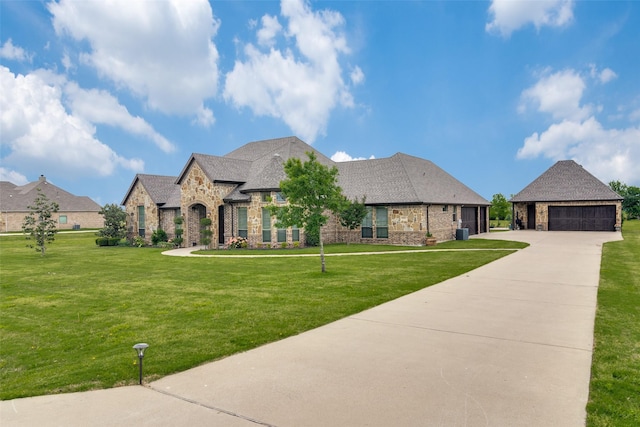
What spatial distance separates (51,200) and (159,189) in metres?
41.1

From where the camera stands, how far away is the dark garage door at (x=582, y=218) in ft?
122

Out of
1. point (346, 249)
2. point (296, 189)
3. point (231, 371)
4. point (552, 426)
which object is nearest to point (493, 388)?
point (552, 426)

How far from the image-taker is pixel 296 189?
49.0ft

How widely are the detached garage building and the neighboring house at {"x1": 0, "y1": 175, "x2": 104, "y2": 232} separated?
60.8 metres

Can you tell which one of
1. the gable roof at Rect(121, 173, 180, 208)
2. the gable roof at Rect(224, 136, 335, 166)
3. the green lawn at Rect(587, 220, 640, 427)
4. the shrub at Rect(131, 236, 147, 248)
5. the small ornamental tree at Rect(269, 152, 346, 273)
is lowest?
the green lawn at Rect(587, 220, 640, 427)

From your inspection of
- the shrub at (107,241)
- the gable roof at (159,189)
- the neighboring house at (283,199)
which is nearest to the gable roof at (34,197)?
the gable roof at (159,189)

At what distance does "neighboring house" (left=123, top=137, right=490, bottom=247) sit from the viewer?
2781 centimetres

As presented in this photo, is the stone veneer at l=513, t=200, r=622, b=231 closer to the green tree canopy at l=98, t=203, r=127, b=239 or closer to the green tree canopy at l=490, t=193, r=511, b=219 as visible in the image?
the green tree canopy at l=490, t=193, r=511, b=219

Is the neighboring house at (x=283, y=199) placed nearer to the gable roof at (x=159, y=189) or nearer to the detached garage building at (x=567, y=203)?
the gable roof at (x=159, y=189)

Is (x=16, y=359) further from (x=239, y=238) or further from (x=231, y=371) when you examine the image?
(x=239, y=238)

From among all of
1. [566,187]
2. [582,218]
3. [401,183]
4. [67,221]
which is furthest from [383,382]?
[67,221]

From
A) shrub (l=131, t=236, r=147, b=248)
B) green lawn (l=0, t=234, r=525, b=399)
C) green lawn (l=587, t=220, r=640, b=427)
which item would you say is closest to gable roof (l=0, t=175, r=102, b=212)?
shrub (l=131, t=236, r=147, b=248)

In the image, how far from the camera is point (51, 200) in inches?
2576

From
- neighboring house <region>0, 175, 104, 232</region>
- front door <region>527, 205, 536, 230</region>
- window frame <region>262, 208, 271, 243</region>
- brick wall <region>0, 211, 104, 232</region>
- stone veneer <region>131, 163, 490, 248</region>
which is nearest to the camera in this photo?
window frame <region>262, 208, 271, 243</region>
